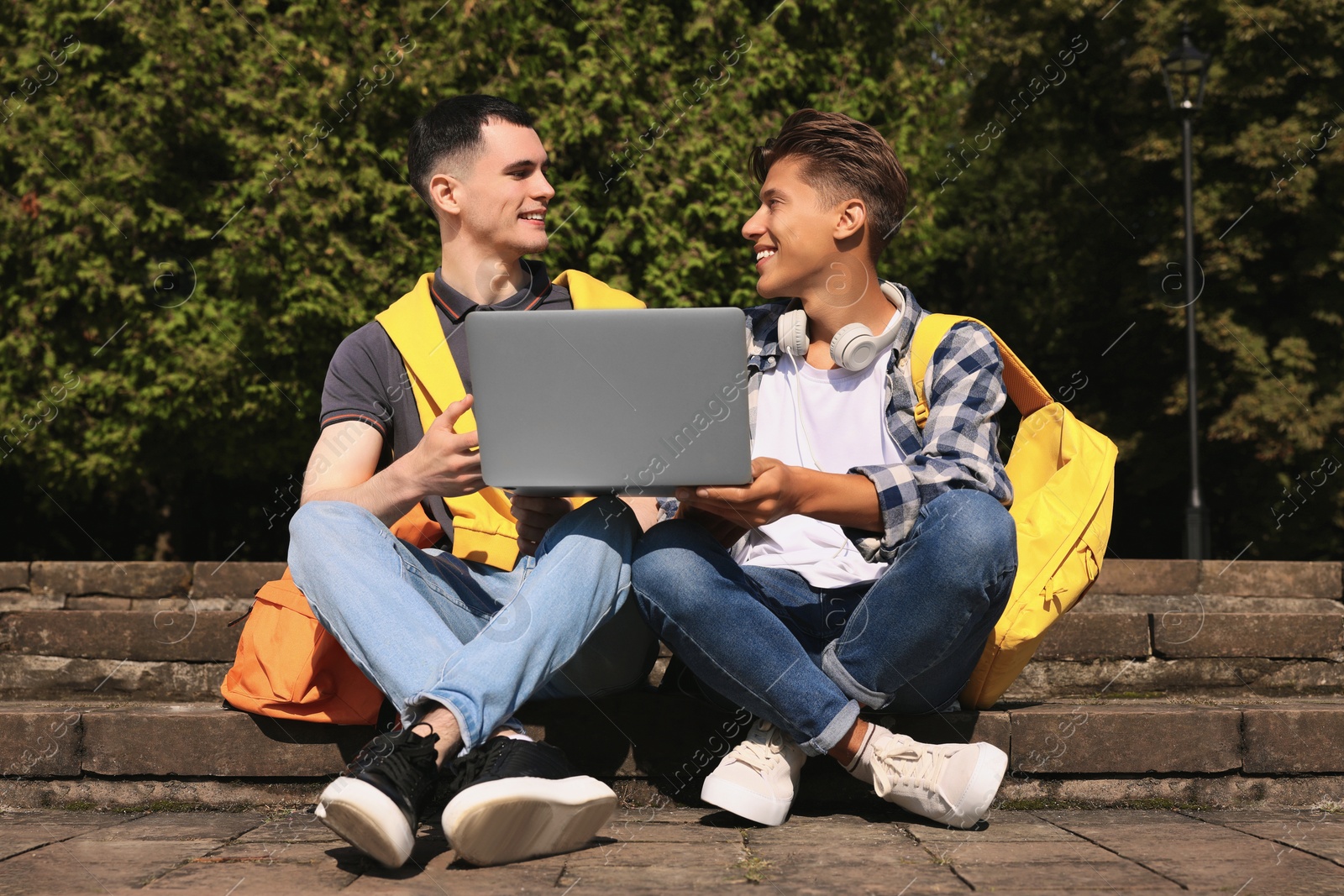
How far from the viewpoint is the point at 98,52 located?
9.52 m

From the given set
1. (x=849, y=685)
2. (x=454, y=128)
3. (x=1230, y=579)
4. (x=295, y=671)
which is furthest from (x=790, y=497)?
(x=1230, y=579)

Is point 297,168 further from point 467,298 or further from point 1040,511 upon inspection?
point 1040,511

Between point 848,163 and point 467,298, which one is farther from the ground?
point 848,163

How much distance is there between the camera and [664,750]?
3.06m

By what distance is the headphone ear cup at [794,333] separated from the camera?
316 centimetres

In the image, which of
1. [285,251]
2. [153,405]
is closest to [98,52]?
[285,251]

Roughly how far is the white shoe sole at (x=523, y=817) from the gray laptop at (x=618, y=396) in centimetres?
58

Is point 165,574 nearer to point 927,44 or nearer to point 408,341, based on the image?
point 408,341

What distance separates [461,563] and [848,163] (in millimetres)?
1390

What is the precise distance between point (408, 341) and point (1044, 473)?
1628 mm

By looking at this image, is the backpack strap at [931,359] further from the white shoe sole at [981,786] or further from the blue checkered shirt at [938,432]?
the white shoe sole at [981,786]

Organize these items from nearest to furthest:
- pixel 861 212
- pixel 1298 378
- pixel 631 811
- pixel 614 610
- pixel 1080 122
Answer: pixel 614 610
pixel 631 811
pixel 861 212
pixel 1298 378
pixel 1080 122

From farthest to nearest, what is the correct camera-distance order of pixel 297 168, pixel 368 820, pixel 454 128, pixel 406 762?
pixel 297 168 → pixel 454 128 → pixel 406 762 → pixel 368 820

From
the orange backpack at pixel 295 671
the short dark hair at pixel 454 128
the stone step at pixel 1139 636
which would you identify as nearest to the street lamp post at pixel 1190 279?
the stone step at pixel 1139 636
